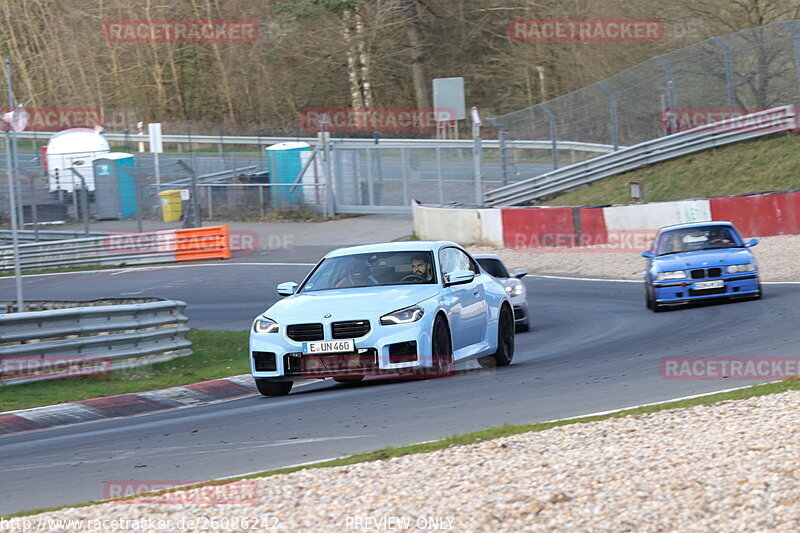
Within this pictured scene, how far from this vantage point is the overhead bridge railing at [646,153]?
3219 centimetres

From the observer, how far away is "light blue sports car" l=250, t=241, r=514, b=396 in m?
10.5

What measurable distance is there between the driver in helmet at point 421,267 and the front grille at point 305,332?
4.69 ft

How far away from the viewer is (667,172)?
33469 millimetres

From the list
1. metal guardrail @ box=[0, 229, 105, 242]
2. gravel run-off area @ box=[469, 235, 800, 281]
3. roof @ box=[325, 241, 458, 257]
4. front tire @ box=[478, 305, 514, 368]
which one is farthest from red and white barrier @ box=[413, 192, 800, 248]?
roof @ box=[325, 241, 458, 257]

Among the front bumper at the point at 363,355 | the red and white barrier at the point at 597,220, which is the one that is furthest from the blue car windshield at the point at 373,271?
the red and white barrier at the point at 597,220

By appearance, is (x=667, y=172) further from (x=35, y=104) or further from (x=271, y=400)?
(x=35, y=104)

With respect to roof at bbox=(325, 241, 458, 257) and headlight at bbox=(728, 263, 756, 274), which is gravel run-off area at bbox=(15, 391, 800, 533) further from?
headlight at bbox=(728, 263, 756, 274)

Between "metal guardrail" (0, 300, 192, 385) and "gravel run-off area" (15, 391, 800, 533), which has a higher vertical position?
A: "metal guardrail" (0, 300, 192, 385)

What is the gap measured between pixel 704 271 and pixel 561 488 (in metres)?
11.8

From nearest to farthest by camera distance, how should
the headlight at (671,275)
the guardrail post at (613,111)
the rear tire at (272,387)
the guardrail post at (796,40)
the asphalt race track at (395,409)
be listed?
the asphalt race track at (395,409) → the rear tire at (272,387) → the headlight at (671,275) → the guardrail post at (796,40) → the guardrail post at (613,111)

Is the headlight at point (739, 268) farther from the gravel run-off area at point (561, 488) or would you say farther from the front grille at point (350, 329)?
the gravel run-off area at point (561, 488)

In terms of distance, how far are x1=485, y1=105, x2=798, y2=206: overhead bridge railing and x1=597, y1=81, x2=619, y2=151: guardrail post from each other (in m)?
0.49

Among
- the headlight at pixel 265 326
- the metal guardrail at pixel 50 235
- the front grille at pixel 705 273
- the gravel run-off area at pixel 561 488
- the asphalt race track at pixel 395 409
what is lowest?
the asphalt race track at pixel 395 409

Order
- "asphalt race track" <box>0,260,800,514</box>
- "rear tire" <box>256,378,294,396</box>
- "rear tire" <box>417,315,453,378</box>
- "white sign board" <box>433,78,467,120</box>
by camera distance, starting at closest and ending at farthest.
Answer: "asphalt race track" <box>0,260,800,514</box>
"rear tire" <box>417,315,453,378</box>
"rear tire" <box>256,378,294,396</box>
"white sign board" <box>433,78,467,120</box>
